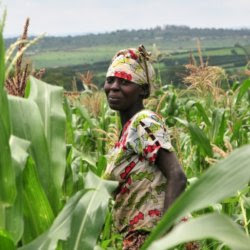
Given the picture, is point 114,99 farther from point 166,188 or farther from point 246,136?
point 246,136

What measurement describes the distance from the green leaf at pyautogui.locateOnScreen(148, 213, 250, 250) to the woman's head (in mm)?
1629

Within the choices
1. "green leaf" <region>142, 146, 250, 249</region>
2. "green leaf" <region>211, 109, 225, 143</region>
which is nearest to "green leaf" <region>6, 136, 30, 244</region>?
"green leaf" <region>142, 146, 250, 249</region>

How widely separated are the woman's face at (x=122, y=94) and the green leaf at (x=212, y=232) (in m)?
1.63

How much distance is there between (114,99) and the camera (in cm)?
262

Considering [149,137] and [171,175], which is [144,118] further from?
[171,175]

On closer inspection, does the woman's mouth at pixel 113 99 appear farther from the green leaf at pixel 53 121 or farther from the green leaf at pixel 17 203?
the green leaf at pixel 17 203

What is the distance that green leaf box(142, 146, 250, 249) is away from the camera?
1.13 m

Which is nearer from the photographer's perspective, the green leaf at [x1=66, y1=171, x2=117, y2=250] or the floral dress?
the green leaf at [x1=66, y1=171, x2=117, y2=250]

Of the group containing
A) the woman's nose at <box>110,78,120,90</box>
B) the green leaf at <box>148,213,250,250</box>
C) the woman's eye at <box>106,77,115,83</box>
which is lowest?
the green leaf at <box>148,213,250,250</box>

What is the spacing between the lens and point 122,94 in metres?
2.62

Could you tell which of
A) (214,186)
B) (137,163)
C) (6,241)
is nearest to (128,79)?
(137,163)

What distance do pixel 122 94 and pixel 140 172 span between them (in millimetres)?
358

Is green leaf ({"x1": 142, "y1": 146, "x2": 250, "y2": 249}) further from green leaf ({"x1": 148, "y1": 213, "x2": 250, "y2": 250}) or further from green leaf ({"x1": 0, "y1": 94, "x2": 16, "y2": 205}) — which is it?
green leaf ({"x1": 0, "y1": 94, "x2": 16, "y2": 205})

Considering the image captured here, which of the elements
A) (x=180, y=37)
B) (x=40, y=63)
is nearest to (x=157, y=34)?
(x=180, y=37)
